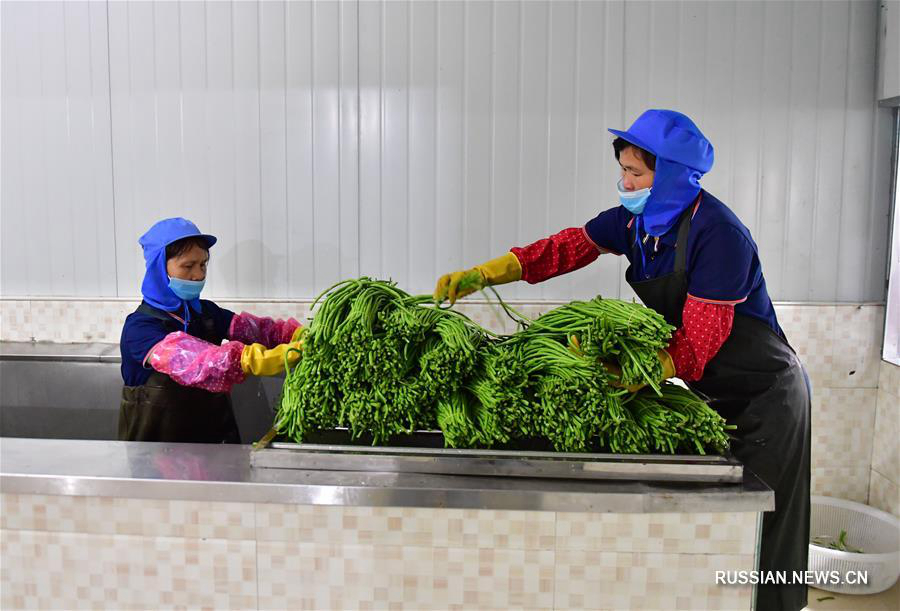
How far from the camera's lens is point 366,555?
1493 mm

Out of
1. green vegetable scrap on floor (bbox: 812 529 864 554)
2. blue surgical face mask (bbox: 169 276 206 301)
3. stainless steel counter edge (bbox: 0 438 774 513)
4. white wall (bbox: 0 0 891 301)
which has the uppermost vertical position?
white wall (bbox: 0 0 891 301)

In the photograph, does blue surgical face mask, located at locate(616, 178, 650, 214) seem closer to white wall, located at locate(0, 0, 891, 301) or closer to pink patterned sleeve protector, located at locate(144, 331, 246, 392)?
pink patterned sleeve protector, located at locate(144, 331, 246, 392)

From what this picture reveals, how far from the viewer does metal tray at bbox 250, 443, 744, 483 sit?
1.49 metres

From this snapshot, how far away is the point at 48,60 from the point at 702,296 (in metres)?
3.54

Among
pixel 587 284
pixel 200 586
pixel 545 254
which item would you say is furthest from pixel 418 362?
pixel 587 284

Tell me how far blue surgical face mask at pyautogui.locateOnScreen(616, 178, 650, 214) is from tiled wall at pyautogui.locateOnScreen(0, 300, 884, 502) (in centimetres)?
141

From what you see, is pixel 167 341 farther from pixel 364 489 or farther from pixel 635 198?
pixel 635 198

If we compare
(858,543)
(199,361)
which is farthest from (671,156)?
(858,543)

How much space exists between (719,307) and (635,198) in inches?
16.5

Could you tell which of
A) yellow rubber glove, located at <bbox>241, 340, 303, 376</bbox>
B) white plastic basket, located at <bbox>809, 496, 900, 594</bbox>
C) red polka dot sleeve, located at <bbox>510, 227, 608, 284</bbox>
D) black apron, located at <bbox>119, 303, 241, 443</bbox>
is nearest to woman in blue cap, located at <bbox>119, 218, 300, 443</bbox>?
black apron, located at <bbox>119, 303, 241, 443</bbox>

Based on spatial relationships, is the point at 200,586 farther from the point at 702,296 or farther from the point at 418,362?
the point at 702,296

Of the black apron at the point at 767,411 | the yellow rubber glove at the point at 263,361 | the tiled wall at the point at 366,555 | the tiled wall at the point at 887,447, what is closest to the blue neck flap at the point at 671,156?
the black apron at the point at 767,411

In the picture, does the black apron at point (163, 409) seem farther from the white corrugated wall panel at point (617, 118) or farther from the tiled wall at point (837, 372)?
the white corrugated wall panel at point (617, 118)

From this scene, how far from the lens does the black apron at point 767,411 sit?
2.02 meters
